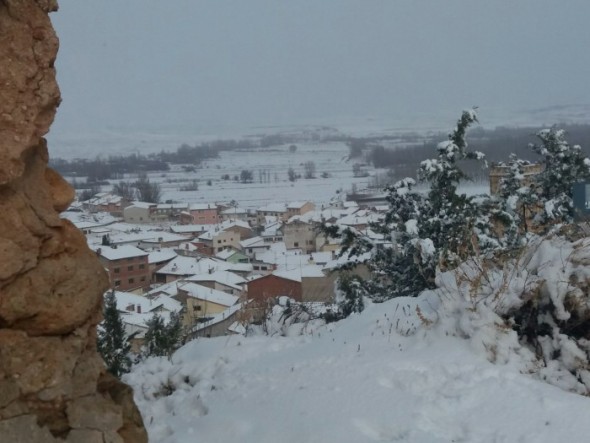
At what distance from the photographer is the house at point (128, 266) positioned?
129 feet

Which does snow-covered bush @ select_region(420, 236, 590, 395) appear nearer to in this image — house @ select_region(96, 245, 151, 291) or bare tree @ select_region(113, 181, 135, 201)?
house @ select_region(96, 245, 151, 291)

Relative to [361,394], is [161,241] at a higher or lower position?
lower

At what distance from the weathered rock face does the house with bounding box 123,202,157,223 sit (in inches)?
2672

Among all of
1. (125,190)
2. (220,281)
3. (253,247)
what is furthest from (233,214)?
(220,281)

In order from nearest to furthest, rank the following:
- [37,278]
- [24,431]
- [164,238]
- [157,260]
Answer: [24,431], [37,278], [157,260], [164,238]

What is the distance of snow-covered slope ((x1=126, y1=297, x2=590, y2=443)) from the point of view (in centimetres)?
370

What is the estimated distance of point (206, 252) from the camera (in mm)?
53656

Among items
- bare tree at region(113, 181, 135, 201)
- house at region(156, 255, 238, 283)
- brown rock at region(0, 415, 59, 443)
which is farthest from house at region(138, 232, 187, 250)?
brown rock at region(0, 415, 59, 443)

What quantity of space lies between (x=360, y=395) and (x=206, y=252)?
1972 inches

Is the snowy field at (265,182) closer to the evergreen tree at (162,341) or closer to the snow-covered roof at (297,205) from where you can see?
the snow-covered roof at (297,205)

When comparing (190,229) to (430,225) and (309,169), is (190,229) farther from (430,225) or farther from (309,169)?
(430,225)

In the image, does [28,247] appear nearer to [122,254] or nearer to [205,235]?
[122,254]

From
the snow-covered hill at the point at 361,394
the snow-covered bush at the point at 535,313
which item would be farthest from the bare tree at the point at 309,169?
the snow-covered hill at the point at 361,394

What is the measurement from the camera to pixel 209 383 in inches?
186
